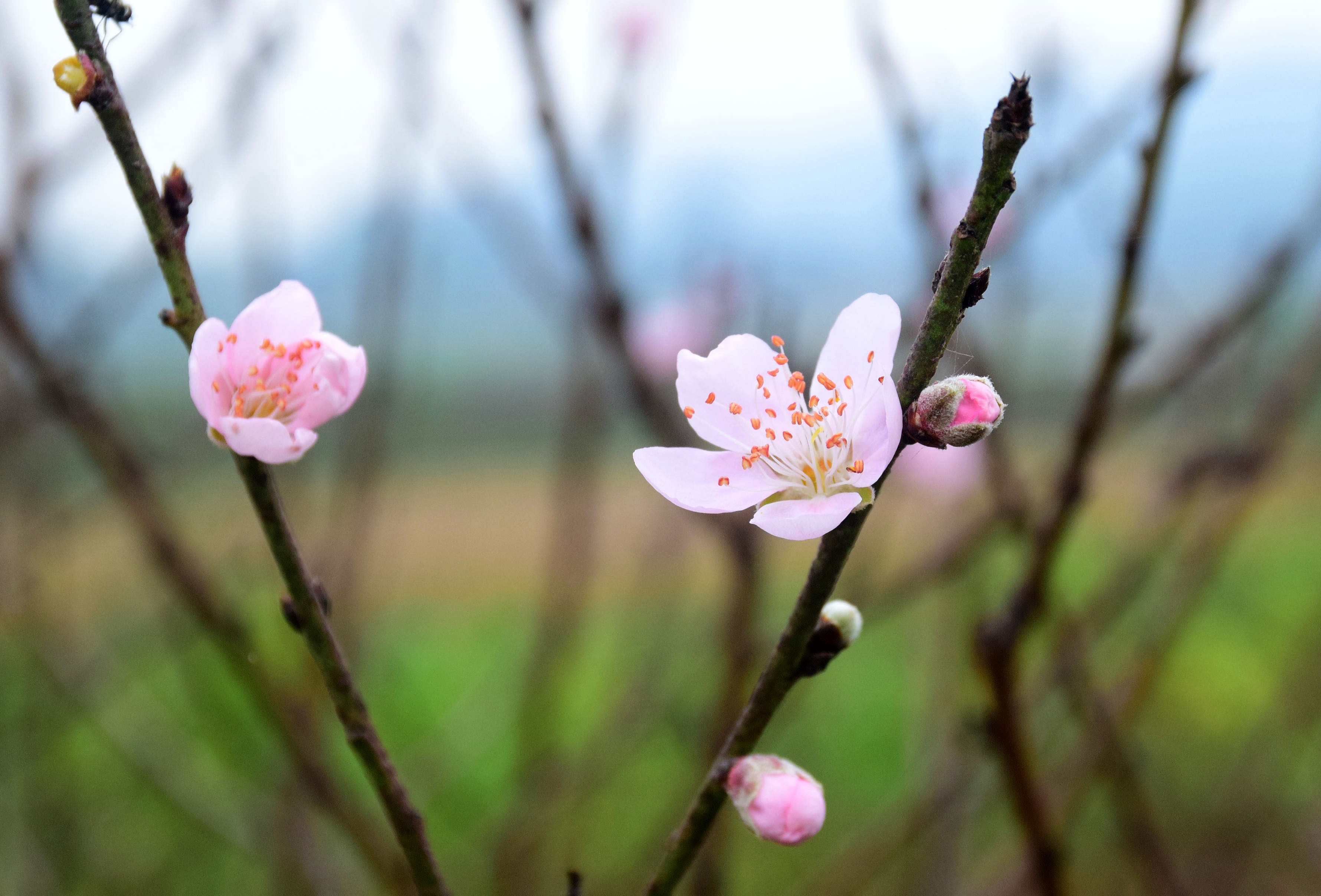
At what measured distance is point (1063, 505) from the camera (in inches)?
38.9

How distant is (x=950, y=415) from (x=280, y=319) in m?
0.49

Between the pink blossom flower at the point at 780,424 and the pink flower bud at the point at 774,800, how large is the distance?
0.46ft

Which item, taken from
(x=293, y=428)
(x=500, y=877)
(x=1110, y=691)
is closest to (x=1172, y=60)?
(x=293, y=428)

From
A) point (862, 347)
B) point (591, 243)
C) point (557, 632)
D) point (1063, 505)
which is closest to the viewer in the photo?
point (862, 347)

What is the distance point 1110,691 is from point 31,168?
6.35ft

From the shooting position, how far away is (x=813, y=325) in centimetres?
154

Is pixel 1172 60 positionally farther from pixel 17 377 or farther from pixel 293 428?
pixel 17 377

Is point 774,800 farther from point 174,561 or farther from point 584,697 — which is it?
point 584,697

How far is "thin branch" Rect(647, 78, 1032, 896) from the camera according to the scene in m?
0.48

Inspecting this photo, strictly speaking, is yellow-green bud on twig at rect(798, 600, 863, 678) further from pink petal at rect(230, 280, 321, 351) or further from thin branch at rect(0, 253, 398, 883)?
thin branch at rect(0, 253, 398, 883)

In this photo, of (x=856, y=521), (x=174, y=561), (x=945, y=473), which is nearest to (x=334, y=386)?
(x=856, y=521)

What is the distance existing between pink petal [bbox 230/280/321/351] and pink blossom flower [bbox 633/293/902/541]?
0.28 metres

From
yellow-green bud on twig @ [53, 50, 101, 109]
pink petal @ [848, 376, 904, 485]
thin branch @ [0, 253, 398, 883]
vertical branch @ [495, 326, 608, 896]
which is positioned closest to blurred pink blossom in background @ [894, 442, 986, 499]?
vertical branch @ [495, 326, 608, 896]

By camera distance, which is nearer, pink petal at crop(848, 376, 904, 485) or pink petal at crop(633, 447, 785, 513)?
pink petal at crop(848, 376, 904, 485)
